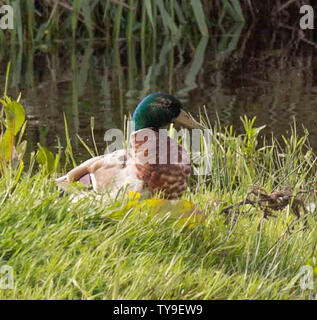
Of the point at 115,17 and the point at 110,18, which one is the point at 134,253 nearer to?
the point at 115,17

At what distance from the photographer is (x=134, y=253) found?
269cm

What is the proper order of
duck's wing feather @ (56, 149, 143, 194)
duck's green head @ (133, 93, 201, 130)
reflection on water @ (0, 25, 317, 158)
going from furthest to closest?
reflection on water @ (0, 25, 317, 158), duck's green head @ (133, 93, 201, 130), duck's wing feather @ (56, 149, 143, 194)

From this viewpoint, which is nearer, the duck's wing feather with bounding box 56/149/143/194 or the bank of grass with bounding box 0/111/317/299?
the bank of grass with bounding box 0/111/317/299

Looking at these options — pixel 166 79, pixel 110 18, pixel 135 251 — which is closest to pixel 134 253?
pixel 135 251

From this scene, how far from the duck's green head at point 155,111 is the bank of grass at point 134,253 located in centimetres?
73

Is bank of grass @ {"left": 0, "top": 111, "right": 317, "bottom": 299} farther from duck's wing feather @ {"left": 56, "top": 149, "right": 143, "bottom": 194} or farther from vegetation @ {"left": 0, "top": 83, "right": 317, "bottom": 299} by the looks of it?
duck's wing feather @ {"left": 56, "top": 149, "right": 143, "bottom": 194}

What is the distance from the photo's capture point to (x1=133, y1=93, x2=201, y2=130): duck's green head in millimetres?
3809

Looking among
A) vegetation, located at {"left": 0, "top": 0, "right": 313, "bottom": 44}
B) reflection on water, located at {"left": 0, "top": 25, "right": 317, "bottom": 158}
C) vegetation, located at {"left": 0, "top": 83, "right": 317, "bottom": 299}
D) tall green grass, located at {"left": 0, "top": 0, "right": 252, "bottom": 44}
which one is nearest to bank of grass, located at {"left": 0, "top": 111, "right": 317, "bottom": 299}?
vegetation, located at {"left": 0, "top": 83, "right": 317, "bottom": 299}

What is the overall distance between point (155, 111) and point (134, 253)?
1.22 metres

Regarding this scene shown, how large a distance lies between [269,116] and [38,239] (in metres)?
3.87

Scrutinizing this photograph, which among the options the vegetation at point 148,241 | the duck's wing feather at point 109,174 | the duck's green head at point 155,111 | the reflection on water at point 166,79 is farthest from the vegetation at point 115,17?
the duck's wing feather at point 109,174

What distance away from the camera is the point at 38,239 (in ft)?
8.54

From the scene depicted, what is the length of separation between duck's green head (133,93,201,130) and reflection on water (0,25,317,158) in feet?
4.62

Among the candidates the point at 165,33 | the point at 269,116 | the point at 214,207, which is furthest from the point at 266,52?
the point at 214,207
